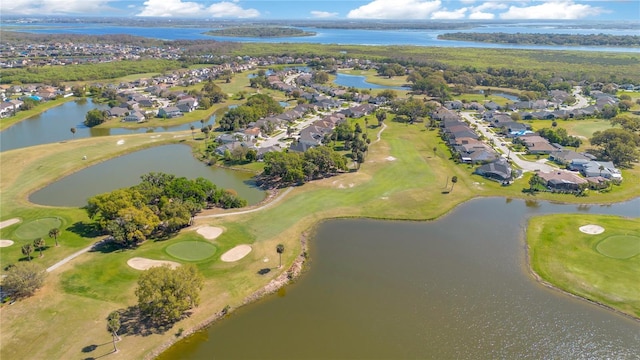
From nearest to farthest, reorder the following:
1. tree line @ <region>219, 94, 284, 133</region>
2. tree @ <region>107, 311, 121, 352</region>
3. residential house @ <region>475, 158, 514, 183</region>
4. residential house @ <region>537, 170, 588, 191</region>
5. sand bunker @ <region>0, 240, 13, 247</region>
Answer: tree @ <region>107, 311, 121, 352</region>
sand bunker @ <region>0, 240, 13, 247</region>
residential house @ <region>537, 170, 588, 191</region>
residential house @ <region>475, 158, 514, 183</region>
tree line @ <region>219, 94, 284, 133</region>

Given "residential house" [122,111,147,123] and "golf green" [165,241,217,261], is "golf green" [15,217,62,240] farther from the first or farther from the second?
Result: "residential house" [122,111,147,123]

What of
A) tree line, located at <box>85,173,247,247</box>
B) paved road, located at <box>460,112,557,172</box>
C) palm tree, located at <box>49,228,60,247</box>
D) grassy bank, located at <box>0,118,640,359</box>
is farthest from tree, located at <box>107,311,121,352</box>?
paved road, located at <box>460,112,557,172</box>

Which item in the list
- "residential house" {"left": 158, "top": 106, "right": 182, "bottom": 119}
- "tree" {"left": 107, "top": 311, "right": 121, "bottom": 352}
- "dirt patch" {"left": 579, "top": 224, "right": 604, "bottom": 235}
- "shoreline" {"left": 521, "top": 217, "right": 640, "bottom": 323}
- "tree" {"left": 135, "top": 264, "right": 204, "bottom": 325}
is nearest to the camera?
"tree" {"left": 107, "top": 311, "right": 121, "bottom": 352}

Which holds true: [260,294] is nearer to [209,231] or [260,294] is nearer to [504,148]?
[209,231]

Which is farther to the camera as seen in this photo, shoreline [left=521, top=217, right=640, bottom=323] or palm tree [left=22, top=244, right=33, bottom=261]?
palm tree [left=22, top=244, right=33, bottom=261]

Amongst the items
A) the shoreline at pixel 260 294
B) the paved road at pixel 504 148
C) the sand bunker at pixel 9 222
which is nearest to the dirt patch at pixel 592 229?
the paved road at pixel 504 148
